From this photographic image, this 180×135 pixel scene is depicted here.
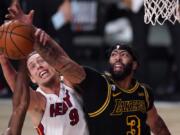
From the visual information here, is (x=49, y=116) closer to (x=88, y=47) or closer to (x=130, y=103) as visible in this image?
(x=130, y=103)

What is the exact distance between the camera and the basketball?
16.6 ft

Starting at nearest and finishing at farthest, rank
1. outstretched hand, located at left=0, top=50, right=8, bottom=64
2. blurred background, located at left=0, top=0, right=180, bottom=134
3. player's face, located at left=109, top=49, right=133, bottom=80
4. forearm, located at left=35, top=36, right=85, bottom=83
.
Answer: forearm, located at left=35, top=36, right=85, bottom=83 → outstretched hand, located at left=0, top=50, right=8, bottom=64 → player's face, located at left=109, top=49, right=133, bottom=80 → blurred background, located at left=0, top=0, right=180, bottom=134

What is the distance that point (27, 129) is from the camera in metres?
8.76

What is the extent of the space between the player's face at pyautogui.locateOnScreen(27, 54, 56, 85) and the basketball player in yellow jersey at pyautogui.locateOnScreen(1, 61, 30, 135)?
0.55 meters

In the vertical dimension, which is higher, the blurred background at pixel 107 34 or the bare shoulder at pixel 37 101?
the bare shoulder at pixel 37 101

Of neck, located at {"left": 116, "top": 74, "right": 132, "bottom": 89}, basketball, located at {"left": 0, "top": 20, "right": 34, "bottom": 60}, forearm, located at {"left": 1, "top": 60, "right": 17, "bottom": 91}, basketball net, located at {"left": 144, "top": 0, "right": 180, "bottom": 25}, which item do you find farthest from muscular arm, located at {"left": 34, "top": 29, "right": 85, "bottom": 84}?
basketball net, located at {"left": 144, "top": 0, "right": 180, "bottom": 25}

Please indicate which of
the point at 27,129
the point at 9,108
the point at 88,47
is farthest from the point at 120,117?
the point at 88,47

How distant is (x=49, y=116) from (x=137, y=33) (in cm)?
499

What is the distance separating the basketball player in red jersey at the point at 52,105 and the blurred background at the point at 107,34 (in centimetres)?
401

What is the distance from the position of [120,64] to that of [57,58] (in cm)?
73

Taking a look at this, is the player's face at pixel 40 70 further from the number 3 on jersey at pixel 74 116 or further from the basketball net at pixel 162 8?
the basketball net at pixel 162 8

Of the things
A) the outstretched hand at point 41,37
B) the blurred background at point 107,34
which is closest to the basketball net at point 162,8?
the outstretched hand at point 41,37

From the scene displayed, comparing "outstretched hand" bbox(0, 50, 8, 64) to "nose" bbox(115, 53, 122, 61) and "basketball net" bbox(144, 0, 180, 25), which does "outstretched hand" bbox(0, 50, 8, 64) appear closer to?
"nose" bbox(115, 53, 122, 61)

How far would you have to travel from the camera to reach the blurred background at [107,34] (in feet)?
33.8
